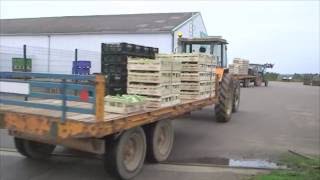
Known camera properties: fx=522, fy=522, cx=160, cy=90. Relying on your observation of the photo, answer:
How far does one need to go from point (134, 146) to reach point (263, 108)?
541 inches

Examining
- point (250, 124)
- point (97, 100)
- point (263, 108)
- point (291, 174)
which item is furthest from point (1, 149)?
point (263, 108)

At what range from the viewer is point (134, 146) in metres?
8.38

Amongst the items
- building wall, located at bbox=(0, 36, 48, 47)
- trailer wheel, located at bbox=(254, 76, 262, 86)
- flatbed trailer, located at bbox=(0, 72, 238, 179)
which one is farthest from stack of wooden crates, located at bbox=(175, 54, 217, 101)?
trailer wheel, located at bbox=(254, 76, 262, 86)

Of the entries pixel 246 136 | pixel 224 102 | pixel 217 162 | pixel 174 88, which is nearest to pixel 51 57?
pixel 224 102

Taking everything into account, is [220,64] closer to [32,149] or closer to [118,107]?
[32,149]

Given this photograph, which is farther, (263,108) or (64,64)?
(64,64)

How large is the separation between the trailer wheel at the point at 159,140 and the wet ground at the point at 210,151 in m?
0.17

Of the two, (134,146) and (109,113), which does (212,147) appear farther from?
(109,113)

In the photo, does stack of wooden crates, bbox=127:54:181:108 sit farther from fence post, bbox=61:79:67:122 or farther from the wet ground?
fence post, bbox=61:79:67:122

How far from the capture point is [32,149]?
30.6 ft

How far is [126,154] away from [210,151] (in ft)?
10.3

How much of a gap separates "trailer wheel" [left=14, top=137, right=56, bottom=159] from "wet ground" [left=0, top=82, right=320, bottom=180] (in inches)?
6.7

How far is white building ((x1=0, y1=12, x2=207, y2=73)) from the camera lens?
36312 millimetres

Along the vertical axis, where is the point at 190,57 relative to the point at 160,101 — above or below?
above
